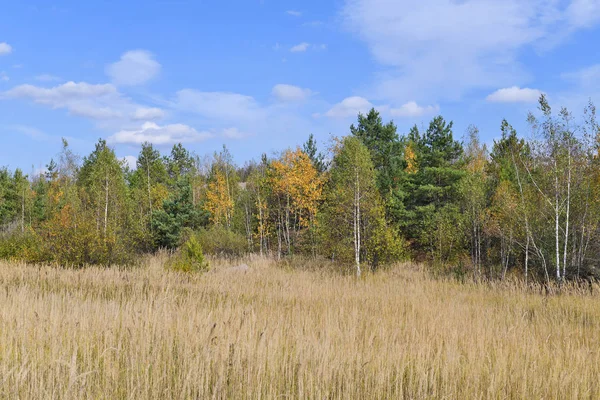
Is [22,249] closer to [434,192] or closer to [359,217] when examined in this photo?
[359,217]

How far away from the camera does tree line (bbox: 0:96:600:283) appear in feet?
47.9

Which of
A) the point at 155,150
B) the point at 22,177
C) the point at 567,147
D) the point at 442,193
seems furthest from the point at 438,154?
the point at 22,177

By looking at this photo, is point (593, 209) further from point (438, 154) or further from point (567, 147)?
point (438, 154)

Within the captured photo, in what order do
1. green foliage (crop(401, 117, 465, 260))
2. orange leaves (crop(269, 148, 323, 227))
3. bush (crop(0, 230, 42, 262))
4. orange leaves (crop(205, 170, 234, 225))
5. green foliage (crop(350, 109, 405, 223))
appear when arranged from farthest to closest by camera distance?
orange leaves (crop(205, 170, 234, 225)) < orange leaves (crop(269, 148, 323, 227)) < green foliage (crop(350, 109, 405, 223)) < green foliage (crop(401, 117, 465, 260)) < bush (crop(0, 230, 42, 262))

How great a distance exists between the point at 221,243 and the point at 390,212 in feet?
36.2

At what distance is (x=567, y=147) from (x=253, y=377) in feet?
46.4

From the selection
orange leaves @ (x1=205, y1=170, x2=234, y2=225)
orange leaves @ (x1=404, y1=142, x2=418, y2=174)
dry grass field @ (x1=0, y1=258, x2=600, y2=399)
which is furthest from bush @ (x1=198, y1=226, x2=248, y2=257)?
dry grass field @ (x1=0, y1=258, x2=600, y2=399)

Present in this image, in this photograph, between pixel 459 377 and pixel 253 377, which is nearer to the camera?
pixel 253 377

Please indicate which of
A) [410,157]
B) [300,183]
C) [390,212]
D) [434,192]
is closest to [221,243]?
[300,183]

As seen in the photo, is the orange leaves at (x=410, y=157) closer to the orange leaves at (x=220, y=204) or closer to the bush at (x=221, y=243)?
the bush at (x=221, y=243)

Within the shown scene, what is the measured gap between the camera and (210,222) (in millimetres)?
39031

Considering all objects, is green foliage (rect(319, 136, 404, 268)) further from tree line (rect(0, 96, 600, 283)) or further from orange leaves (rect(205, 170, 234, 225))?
orange leaves (rect(205, 170, 234, 225))

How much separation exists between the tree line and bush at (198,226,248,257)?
8cm

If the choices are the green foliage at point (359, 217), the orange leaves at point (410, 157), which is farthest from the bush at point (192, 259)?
the orange leaves at point (410, 157)
